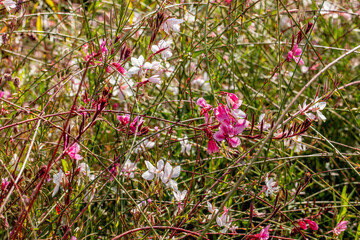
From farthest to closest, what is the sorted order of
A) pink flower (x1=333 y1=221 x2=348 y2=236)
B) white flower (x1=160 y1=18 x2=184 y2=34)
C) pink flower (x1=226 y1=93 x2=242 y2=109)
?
1. pink flower (x1=333 y1=221 x2=348 y2=236)
2. white flower (x1=160 y1=18 x2=184 y2=34)
3. pink flower (x1=226 y1=93 x2=242 y2=109)

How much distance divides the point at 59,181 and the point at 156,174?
0.88ft

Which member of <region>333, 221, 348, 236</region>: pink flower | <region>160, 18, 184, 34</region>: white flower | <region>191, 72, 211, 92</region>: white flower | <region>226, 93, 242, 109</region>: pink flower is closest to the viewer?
<region>226, 93, 242, 109</region>: pink flower

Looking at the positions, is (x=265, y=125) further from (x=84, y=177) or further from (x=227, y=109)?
(x=84, y=177)

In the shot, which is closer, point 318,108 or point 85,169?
point 318,108

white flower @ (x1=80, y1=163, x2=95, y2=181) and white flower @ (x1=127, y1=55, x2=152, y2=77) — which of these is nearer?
white flower @ (x1=127, y1=55, x2=152, y2=77)

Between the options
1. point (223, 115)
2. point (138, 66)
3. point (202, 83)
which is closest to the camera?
point (223, 115)

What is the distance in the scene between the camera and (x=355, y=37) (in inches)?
97.0

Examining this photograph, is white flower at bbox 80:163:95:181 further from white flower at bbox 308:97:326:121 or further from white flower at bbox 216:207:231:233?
white flower at bbox 308:97:326:121

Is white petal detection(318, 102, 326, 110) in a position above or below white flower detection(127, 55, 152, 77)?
below

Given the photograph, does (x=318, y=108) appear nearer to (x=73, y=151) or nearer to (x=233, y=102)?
(x=233, y=102)

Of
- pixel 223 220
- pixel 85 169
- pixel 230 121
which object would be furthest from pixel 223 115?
pixel 85 169

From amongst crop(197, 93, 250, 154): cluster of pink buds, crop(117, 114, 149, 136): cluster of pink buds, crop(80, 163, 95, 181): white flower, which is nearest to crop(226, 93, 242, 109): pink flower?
crop(197, 93, 250, 154): cluster of pink buds

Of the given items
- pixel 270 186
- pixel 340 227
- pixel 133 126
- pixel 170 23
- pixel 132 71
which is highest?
pixel 170 23

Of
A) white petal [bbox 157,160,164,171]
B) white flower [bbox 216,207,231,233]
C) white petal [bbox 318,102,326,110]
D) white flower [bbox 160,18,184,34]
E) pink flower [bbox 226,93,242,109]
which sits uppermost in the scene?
white flower [bbox 160,18,184,34]
